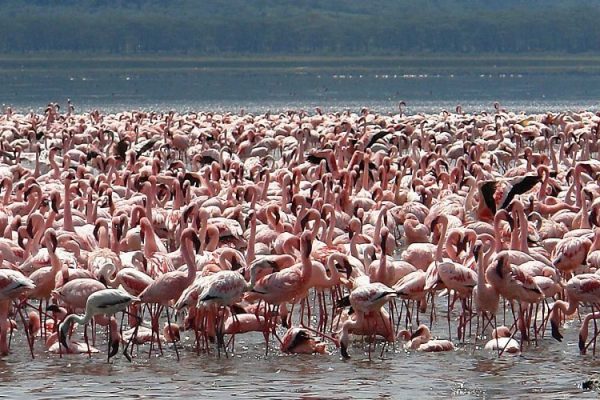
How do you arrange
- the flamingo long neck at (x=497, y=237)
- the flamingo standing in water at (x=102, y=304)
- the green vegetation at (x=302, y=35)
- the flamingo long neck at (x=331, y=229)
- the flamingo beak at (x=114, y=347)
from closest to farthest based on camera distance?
the flamingo standing in water at (x=102, y=304), the flamingo beak at (x=114, y=347), the flamingo long neck at (x=497, y=237), the flamingo long neck at (x=331, y=229), the green vegetation at (x=302, y=35)

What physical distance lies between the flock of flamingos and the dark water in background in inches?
1370

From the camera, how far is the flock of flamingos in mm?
10766

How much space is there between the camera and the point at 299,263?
11.3 metres

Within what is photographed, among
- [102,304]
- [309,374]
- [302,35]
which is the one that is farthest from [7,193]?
[302,35]

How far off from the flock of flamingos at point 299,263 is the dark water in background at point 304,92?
34.8m

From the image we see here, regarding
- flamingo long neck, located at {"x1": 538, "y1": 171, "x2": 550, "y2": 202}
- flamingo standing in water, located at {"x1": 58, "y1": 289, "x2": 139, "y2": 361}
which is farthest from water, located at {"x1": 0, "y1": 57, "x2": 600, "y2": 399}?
flamingo long neck, located at {"x1": 538, "y1": 171, "x2": 550, "y2": 202}

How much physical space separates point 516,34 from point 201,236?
169301 mm

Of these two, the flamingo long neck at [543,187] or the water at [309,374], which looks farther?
the flamingo long neck at [543,187]

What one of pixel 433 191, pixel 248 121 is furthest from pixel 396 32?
pixel 433 191

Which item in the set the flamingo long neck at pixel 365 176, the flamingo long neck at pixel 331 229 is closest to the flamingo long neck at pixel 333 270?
the flamingo long neck at pixel 331 229

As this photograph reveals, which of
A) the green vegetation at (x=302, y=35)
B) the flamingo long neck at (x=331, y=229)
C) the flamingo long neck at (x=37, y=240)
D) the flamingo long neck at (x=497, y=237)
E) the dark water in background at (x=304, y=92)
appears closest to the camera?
the flamingo long neck at (x=497, y=237)

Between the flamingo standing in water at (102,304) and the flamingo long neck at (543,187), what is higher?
the flamingo long neck at (543,187)

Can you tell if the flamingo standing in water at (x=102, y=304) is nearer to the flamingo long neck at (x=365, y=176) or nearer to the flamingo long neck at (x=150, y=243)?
the flamingo long neck at (x=150, y=243)

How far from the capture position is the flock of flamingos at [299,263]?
10.8 metres
